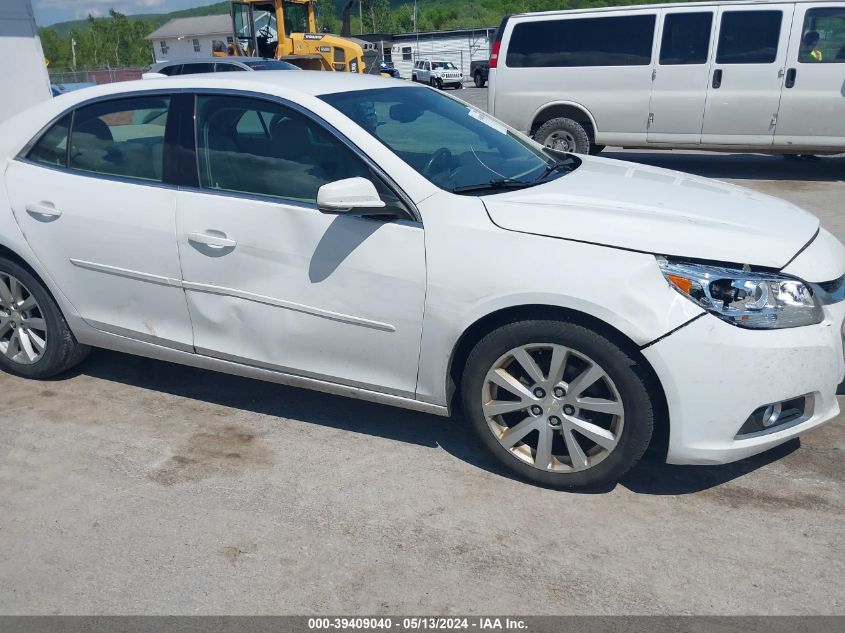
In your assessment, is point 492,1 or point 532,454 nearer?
point 532,454

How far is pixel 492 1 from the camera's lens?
116m

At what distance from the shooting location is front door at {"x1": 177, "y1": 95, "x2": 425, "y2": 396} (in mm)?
3262

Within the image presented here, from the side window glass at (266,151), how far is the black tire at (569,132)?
7.55m

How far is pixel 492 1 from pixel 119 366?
121 meters

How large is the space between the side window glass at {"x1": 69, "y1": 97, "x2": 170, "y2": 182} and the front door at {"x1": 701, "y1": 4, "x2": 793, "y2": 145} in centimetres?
802

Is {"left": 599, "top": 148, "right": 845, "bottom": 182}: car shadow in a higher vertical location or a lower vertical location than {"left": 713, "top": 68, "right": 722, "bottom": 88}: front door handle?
lower

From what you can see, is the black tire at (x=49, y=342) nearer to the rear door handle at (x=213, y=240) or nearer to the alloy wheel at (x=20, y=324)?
the alloy wheel at (x=20, y=324)

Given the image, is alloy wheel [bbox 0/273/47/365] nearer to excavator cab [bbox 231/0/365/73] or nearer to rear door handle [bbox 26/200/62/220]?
rear door handle [bbox 26/200/62/220]

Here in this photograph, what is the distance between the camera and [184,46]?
281 ft

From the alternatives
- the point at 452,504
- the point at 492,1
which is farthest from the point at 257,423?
the point at 492,1

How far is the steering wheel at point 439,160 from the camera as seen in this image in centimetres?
340

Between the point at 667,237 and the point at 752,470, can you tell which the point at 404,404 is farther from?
the point at 752,470

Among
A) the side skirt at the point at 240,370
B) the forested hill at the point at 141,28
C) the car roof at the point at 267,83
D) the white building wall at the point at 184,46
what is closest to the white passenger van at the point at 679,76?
the car roof at the point at 267,83

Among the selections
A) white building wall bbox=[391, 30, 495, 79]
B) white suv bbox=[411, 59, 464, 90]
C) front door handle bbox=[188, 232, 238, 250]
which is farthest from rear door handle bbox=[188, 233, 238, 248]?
white building wall bbox=[391, 30, 495, 79]
